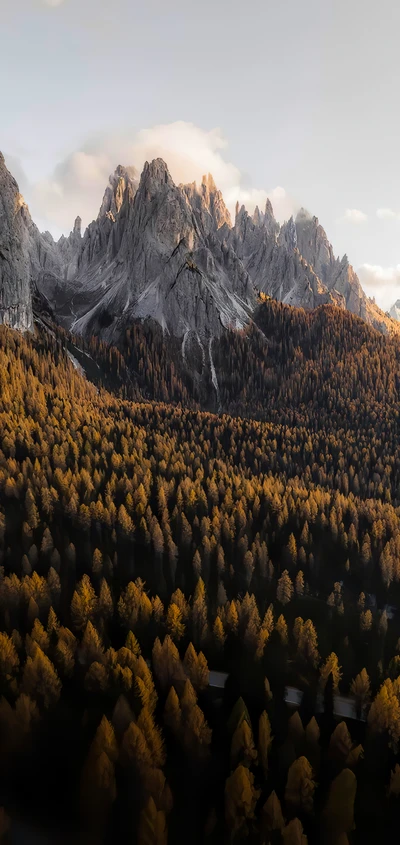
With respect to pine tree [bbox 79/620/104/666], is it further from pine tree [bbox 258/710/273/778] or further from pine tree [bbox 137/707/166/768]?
pine tree [bbox 258/710/273/778]

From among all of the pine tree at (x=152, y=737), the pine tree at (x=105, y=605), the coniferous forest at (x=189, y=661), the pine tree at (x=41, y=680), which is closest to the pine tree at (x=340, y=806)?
the coniferous forest at (x=189, y=661)

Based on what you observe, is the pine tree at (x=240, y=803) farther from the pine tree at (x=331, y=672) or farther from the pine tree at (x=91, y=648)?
the pine tree at (x=331, y=672)

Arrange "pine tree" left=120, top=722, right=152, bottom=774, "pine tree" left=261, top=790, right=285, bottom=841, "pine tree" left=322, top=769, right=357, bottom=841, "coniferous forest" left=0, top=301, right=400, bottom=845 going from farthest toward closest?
"pine tree" left=120, top=722, right=152, bottom=774 < "coniferous forest" left=0, top=301, right=400, bottom=845 < "pine tree" left=322, top=769, right=357, bottom=841 < "pine tree" left=261, top=790, right=285, bottom=841

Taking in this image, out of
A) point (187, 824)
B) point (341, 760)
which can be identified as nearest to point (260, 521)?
Result: point (341, 760)

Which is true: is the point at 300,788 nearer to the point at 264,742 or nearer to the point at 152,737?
the point at 264,742

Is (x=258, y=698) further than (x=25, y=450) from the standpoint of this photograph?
No

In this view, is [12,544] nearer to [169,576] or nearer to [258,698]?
[169,576]

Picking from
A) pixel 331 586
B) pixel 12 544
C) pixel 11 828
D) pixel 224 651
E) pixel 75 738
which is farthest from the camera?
pixel 331 586

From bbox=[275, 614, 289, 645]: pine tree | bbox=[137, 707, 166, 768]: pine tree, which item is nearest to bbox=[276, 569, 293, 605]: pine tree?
bbox=[275, 614, 289, 645]: pine tree
